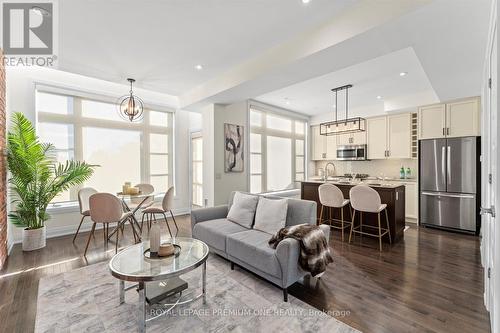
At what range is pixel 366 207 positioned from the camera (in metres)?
3.55

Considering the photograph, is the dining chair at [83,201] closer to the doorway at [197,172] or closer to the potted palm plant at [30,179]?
the potted palm plant at [30,179]

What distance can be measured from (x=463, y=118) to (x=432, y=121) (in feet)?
1.53

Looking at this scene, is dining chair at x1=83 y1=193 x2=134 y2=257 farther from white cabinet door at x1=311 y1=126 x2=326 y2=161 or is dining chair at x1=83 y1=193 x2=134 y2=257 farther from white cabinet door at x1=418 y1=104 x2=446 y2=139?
white cabinet door at x1=418 y1=104 x2=446 y2=139

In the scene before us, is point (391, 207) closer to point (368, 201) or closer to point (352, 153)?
point (368, 201)

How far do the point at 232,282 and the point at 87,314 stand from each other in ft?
4.39

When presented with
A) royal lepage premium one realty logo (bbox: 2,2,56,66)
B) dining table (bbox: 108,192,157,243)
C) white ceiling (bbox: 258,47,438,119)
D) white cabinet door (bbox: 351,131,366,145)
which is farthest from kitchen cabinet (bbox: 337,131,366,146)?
royal lepage premium one realty logo (bbox: 2,2,56,66)

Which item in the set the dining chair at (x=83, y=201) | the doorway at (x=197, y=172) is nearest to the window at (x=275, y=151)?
the doorway at (x=197, y=172)

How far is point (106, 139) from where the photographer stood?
478cm

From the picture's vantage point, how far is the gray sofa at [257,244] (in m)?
2.16

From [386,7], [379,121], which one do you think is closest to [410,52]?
[386,7]

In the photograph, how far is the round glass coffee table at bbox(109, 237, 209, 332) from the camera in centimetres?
175

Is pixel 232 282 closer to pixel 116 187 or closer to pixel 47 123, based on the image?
pixel 116 187

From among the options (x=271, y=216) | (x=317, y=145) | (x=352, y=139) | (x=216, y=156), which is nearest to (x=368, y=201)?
(x=271, y=216)

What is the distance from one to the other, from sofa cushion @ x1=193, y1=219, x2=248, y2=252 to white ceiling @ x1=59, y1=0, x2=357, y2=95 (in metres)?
2.52
